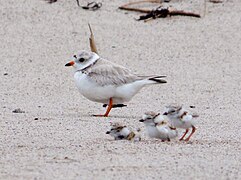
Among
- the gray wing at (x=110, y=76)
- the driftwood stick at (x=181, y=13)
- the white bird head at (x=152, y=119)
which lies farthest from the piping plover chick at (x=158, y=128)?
the driftwood stick at (x=181, y=13)

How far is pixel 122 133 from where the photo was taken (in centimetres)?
547

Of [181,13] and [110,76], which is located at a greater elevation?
[110,76]

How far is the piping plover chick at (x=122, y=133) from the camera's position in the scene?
17.9 ft

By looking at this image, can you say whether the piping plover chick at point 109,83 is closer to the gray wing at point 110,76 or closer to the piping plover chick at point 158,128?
the gray wing at point 110,76

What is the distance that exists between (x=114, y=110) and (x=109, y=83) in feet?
1.55

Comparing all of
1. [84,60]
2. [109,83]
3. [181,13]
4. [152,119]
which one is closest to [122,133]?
[152,119]

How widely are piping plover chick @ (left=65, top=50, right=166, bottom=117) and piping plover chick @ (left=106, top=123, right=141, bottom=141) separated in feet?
4.76

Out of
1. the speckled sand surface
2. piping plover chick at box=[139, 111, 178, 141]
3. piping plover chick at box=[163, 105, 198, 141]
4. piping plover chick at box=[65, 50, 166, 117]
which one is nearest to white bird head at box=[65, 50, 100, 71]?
piping plover chick at box=[65, 50, 166, 117]

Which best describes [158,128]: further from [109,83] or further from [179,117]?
[109,83]

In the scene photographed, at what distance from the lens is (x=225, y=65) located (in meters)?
8.91

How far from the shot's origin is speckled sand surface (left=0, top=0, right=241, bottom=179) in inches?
186

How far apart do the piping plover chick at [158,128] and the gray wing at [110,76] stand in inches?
61.7

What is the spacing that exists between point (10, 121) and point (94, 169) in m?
1.89

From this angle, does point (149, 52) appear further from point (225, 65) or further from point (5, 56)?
point (5, 56)
